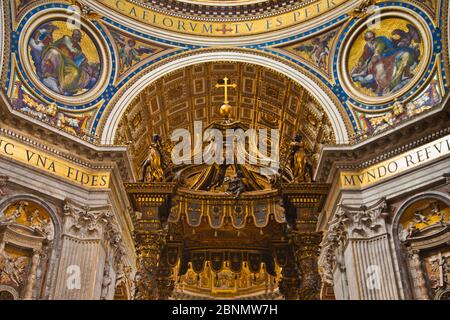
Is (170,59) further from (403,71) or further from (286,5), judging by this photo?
(403,71)

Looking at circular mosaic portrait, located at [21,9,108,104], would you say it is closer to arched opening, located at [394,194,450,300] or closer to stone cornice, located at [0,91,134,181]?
stone cornice, located at [0,91,134,181]

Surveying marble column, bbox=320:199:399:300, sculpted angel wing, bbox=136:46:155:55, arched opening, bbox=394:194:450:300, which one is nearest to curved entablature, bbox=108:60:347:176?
sculpted angel wing, bbox=136:46:155:55

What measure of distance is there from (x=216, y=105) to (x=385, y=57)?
4843 mm

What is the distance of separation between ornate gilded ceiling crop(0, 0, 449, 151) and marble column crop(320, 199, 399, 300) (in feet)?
6.63

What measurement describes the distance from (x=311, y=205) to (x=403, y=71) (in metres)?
5.81

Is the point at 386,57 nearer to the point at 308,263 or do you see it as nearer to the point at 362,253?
the point at 362,253

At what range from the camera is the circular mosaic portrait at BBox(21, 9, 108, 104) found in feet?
38.1

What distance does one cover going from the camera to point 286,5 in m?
13.7

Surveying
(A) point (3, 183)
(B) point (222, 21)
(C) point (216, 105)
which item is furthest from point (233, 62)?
(A) point (3, 183)

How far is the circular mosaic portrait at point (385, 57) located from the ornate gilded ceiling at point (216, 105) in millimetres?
1157

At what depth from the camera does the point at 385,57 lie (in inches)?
483

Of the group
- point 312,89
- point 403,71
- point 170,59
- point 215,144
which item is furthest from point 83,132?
point 403,71

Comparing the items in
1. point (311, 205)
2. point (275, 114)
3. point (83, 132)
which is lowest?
point (311, 205)

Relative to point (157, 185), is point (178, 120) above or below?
above
